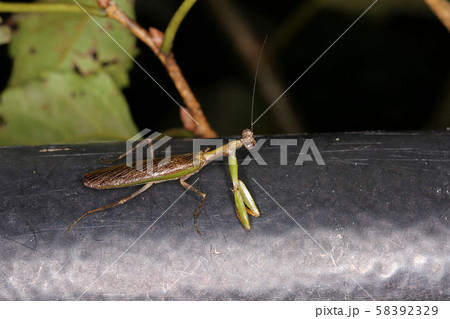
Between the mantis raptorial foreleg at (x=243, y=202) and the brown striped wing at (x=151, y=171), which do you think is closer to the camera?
the mantis raptorial foreleg at (x=243, y=202)

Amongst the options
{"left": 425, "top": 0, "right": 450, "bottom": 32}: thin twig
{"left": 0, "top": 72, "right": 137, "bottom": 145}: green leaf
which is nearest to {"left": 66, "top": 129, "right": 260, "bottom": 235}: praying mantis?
{"left": 0, "top": 72, "right": 137, "bottom": 145}: green leaf

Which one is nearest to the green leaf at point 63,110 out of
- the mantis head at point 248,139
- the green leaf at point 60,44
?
the green leaf at point 60,44

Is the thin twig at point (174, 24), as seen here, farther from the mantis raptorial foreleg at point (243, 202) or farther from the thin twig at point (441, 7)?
the thin twig at point (441, 7)

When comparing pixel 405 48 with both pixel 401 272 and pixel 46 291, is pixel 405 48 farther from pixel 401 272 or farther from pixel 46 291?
pixel 46 291

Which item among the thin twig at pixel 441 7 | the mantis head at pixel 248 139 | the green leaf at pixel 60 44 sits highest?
the thin twig at pixel 441 7

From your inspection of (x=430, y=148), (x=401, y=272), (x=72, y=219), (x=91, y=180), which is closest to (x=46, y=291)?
(x=72, y=219)

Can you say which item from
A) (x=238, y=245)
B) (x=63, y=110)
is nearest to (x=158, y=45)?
(x=63, y=110)
